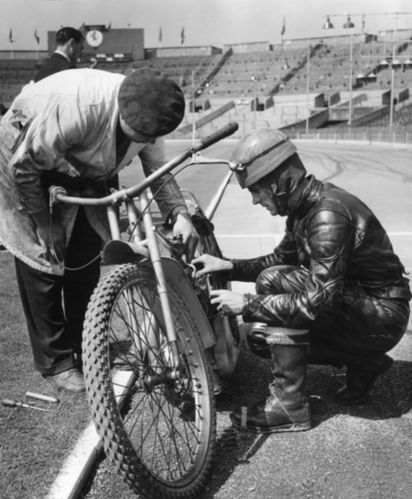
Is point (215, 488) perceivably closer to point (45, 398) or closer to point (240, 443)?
point (240, 443)

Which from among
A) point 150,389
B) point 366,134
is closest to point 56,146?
point 150,389

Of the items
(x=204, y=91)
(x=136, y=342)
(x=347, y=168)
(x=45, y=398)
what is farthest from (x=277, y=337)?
(x=204, y=91)

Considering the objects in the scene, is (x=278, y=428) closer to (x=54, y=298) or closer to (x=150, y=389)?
(x=150, y=389)

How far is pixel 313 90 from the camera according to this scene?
266 feet

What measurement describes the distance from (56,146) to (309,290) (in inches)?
51.6

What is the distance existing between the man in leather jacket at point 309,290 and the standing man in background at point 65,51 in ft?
11.7

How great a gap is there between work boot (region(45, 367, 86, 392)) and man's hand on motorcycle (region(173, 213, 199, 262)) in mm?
983

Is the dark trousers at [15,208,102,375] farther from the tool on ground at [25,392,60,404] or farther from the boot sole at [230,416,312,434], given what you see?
the boot sole at [230,416,312,434]

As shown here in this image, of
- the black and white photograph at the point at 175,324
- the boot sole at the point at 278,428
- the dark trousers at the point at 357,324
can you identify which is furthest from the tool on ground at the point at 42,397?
the dark trousers at the point at 357,324

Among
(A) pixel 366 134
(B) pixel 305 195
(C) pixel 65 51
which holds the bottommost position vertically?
(A) pixel 366 134

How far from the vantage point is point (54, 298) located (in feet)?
12.9

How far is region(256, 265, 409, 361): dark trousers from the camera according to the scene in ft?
11.7

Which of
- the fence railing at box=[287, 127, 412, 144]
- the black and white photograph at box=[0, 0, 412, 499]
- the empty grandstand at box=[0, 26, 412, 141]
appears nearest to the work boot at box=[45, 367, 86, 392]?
the black and white photograph at box=[0, 0, 412, 499]

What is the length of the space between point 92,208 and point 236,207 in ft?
28.3
